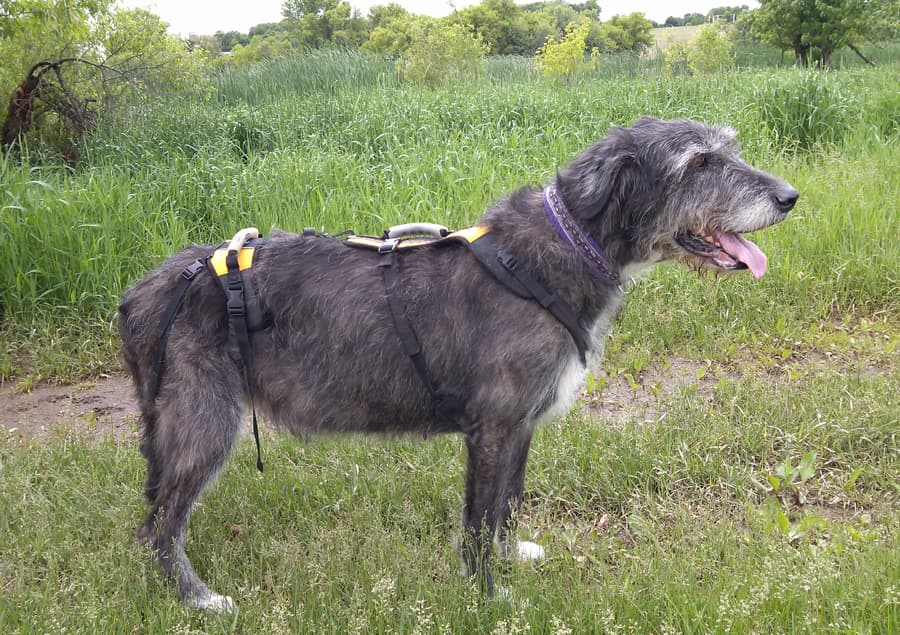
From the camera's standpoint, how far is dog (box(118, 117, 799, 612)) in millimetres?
2943

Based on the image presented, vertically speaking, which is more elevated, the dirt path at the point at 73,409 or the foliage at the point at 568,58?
the foliage at the point at 568,58

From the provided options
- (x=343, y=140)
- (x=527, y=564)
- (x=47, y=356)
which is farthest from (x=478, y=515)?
(x=343, y=140)

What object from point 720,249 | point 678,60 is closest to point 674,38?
point 678,60

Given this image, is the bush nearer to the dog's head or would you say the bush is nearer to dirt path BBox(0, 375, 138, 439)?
the dog's head

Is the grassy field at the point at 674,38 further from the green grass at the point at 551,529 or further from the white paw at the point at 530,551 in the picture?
the white paw at the point at 530,551

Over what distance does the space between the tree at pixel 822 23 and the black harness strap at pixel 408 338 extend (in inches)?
1117

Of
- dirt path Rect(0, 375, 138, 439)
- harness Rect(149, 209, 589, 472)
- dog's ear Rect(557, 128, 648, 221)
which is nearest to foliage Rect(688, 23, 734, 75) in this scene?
dog's ear Rect(557, 128, 648, 221)

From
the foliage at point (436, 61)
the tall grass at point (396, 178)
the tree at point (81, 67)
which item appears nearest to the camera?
the tall grass at point (396, 178)

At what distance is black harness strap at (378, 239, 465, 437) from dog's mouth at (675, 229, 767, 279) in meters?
1.23

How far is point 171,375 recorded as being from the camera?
3021mm

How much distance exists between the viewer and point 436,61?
14852 millimetres

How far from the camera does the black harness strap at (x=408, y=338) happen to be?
2.99 metres

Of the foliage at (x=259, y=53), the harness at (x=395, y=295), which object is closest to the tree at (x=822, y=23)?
the foliage at (x=259, y=53)

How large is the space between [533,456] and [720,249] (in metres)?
1.61
